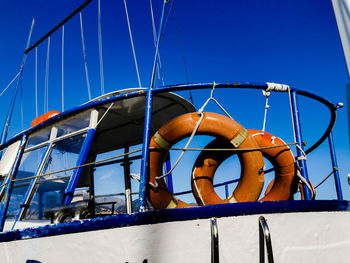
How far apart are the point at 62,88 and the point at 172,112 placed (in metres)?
2.93

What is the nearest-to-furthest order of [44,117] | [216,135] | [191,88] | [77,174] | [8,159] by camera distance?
[191,88] < [216,135] < [77,174] < [8,159] < [44,117]

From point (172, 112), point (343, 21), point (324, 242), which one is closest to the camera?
point (343, 21)

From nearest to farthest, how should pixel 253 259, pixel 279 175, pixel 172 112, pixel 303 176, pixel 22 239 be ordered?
pixel 253 259 → pixel 22 239 → pixel 303 176 → pixel 279 175 → pixel 172 112

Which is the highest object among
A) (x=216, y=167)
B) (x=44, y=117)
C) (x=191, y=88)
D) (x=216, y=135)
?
(x=44, y=117)

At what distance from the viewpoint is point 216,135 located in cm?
259

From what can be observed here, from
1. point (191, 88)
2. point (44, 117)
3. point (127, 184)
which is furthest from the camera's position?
point (127, 184)

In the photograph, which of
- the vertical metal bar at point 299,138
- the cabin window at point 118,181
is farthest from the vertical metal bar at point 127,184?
the vertical metal bar at point 299,138

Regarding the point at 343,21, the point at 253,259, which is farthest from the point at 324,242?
the point at 343,21

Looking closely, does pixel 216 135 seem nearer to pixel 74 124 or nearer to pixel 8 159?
pixel 74 124

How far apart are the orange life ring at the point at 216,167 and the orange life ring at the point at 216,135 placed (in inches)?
6.4

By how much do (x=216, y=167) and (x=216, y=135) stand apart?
427 mm

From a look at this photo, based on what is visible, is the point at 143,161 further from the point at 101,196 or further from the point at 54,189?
the point at 101,196

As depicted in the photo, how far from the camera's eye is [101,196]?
5.01 meters

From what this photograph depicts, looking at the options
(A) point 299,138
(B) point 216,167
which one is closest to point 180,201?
(B) point 216,167
